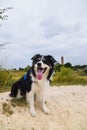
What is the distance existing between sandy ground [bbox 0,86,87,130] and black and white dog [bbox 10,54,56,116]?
0.20 metres

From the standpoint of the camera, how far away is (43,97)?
877 centimetres

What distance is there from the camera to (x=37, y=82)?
8.45 m

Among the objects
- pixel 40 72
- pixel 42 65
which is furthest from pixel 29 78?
pixel 42 65

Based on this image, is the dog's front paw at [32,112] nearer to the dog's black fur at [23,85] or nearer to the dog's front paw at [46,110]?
the dog's front paw at [46,110]

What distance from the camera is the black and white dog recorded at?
808cm

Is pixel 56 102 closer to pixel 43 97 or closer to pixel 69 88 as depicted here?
pixel 43 97

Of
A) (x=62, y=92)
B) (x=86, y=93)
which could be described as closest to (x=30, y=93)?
(x=62, y=92)

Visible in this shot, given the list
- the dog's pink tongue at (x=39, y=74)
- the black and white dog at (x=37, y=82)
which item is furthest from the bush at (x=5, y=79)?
the dog's pink tongue at (x=39, y=74)

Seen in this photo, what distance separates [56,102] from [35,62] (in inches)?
76.7

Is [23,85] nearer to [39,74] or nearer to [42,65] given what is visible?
[39,74]

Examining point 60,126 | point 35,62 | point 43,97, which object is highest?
point 35,62

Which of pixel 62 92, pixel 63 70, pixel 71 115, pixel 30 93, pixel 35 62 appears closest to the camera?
pixel 35 62

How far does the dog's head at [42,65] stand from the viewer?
799cm

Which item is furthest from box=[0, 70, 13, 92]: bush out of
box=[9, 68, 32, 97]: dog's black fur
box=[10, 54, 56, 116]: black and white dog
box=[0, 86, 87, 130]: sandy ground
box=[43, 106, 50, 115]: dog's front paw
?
box=[43, 106, 50, 115]: dog's front paw
